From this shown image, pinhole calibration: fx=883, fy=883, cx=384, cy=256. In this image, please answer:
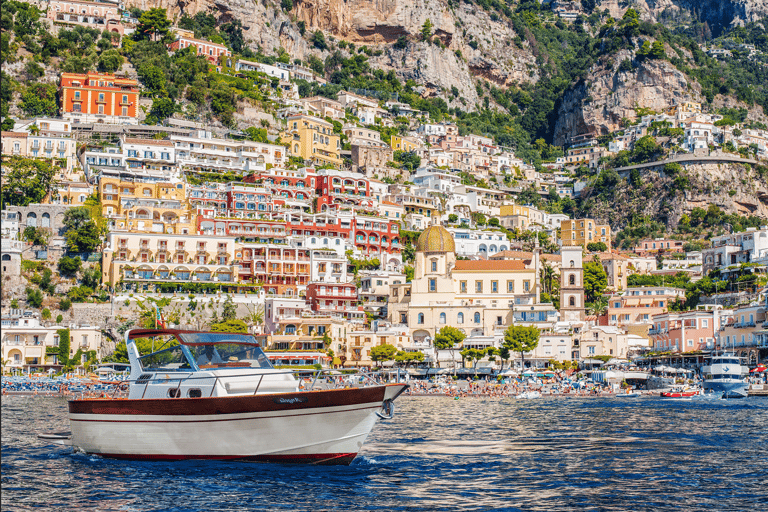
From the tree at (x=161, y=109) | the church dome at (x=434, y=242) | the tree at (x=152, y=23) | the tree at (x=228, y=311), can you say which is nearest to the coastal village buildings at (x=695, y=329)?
the church dome at (x=434, y=242)

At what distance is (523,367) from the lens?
9131 cm

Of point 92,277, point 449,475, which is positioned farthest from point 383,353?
point 449,475

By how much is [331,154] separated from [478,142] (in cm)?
4490

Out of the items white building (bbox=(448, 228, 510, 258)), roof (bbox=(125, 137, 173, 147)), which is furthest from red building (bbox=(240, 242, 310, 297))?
white building (bbox=(448, 228, 510, 258))

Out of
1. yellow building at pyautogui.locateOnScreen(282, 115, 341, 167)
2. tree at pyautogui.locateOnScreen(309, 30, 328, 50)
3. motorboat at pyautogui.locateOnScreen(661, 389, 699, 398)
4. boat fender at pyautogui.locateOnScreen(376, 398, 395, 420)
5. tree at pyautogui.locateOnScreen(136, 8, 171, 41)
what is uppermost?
tree at pyautogui.locateOnScreen(309, 30, 328, 50)

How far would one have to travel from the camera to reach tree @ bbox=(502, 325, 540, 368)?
88.1m

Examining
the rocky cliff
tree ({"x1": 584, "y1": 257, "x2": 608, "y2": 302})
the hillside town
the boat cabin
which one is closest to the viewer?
the boat cabin

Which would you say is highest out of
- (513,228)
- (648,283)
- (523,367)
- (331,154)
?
(331,154)

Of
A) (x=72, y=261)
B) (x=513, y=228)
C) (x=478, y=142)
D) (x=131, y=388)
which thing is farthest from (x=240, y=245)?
(x=478, y=142)

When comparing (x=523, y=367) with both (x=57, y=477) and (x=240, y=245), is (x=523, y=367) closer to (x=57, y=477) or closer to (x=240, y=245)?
(x=240, y=245)

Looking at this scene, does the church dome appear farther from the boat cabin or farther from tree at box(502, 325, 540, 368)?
the boat cabin

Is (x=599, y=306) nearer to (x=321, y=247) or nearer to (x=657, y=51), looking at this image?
(x=321, y=247)

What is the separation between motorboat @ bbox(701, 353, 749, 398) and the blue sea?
3077 centimetres

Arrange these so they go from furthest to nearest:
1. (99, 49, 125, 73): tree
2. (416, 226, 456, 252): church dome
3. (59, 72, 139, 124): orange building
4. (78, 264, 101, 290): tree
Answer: (99, 49, 125, 73): tree, (59, 72, 139, 124): orange building, (416, 226, 456, 252): church dome, (78, 264, 101, 290): tree
